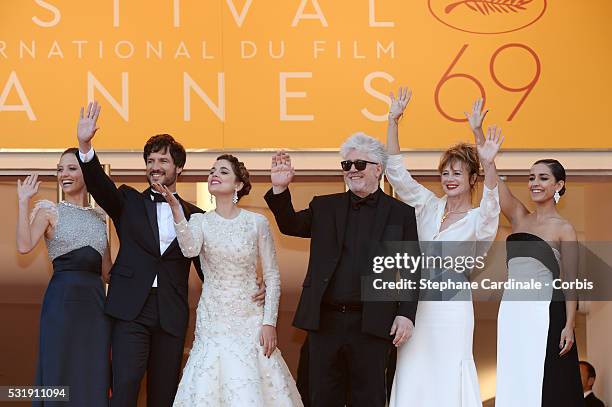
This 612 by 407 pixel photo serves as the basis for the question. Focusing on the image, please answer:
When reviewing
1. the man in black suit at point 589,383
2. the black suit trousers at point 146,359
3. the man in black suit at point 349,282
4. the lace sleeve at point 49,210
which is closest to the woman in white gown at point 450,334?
the man in black suit at point 349,282

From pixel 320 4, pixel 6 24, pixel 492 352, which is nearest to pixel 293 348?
pixel 492 352

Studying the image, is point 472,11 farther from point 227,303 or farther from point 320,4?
point 227,303

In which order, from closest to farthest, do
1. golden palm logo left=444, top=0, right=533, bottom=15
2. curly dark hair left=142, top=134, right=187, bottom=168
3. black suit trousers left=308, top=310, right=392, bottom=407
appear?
black suit trousers left=308, top=310, right=392, bottom=407, curly dark hair left=142, top=134, right=187, bottom=168, golden palm logo left=444, top=0, right=533, bottom=15

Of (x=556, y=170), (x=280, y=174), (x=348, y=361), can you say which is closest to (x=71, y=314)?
(x=280, y=174)

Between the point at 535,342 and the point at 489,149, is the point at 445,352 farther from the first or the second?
the point at 489,149

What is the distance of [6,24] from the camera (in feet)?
24.3

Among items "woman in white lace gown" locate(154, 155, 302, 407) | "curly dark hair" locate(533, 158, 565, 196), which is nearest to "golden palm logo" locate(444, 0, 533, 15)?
"curly dark hair" locate(533, 158, 565, 196)

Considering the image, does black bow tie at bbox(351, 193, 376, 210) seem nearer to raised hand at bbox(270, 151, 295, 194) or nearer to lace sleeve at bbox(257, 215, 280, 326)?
raised hand at bbox(270, 151, 295, 194)

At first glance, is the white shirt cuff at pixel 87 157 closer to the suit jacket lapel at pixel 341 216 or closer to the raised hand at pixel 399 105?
the suit jacket lapel at pixel 341 216

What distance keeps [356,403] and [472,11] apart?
318 cm

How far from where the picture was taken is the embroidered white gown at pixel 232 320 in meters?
5.59

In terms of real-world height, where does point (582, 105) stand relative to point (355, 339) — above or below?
above

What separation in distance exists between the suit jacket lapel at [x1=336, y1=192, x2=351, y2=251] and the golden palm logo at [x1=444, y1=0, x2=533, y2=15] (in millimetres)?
2255

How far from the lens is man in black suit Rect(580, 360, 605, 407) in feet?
23.5
